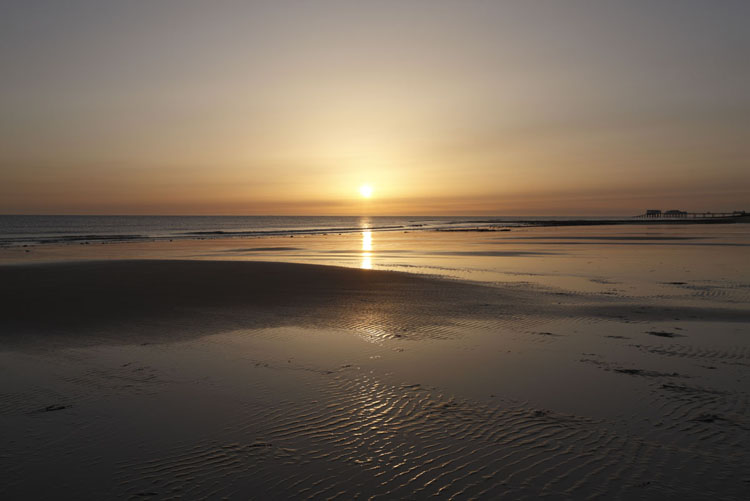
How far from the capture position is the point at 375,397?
7.43 metres

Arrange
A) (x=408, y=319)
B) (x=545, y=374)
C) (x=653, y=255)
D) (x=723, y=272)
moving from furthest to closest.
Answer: (x=653, y=255), (x=723, y=272), (x=408, y=319), (x=545, y=374)

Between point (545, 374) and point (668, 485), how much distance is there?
3487 mm

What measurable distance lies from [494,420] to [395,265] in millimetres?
20383

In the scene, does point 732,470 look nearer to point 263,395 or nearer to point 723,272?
point 263,395

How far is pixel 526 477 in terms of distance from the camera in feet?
17.2

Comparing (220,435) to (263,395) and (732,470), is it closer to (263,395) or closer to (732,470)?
(263,395)

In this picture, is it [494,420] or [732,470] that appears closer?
[732,470]

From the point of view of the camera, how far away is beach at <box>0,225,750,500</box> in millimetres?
5184

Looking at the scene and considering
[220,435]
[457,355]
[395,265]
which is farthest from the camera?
[395,265]

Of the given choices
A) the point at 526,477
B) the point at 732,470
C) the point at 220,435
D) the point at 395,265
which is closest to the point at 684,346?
the point at 732,470

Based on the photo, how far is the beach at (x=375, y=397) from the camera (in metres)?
5.18

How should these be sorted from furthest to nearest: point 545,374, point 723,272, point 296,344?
point 723,272 < point 296,344 < point 545,374

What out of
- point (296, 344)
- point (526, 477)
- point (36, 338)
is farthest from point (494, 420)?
point (36, 338)

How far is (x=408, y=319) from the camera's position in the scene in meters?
13.1
